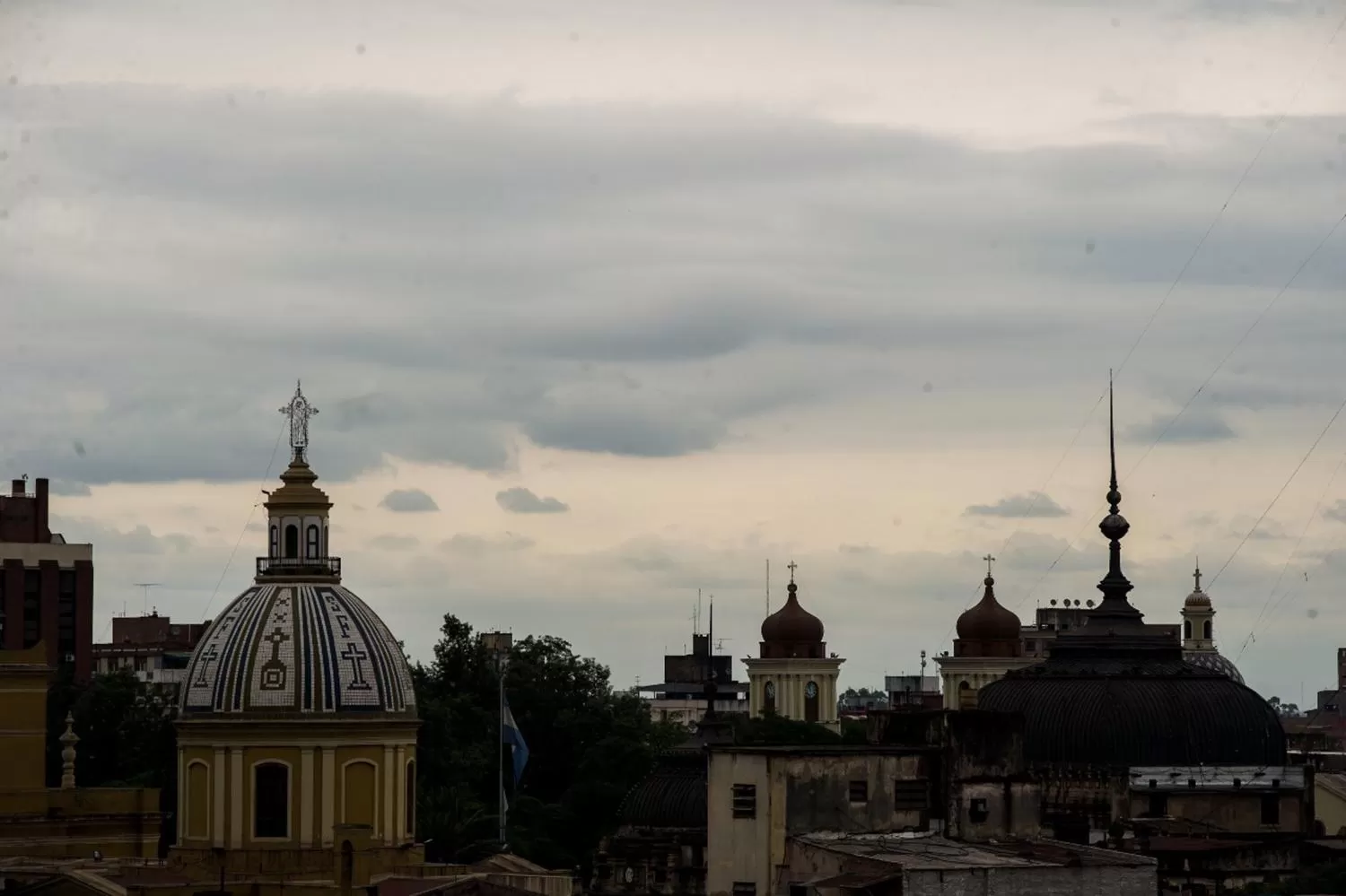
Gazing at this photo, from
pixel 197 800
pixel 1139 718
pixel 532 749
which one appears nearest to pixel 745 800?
pixel 197 800

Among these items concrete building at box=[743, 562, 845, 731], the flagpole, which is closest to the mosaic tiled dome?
the flagpole

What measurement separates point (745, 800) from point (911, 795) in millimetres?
3045

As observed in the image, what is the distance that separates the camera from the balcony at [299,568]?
76875mm

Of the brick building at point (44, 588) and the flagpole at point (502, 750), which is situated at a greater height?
the brick building at point (44, 588)

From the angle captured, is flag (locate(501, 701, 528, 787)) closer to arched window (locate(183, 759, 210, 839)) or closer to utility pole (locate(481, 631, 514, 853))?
utility pole (locate(481, 631, 514, 853))

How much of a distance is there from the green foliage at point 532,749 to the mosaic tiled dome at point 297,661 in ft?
52.4

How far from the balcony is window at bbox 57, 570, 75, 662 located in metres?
65.7

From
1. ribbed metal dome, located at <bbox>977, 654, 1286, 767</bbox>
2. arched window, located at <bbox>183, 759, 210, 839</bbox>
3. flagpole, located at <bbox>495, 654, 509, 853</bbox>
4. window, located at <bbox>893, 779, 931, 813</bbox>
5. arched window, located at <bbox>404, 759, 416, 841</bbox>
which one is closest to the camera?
window, located at <bbox>893, 779, 931, 813</bbox>

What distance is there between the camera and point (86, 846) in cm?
7862

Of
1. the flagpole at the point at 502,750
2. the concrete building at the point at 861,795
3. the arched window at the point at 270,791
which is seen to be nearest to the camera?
the concrete building at the point at 861,795

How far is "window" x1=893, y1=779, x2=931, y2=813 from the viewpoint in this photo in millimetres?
62812

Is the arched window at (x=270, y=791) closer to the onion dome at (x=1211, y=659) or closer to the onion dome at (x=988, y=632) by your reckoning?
the onion dome at (x=1211, y=659)

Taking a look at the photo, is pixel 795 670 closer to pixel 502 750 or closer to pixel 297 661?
pixel 502 750

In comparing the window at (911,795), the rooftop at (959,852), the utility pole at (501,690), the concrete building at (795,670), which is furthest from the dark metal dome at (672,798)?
the concrete building at (795,670)
